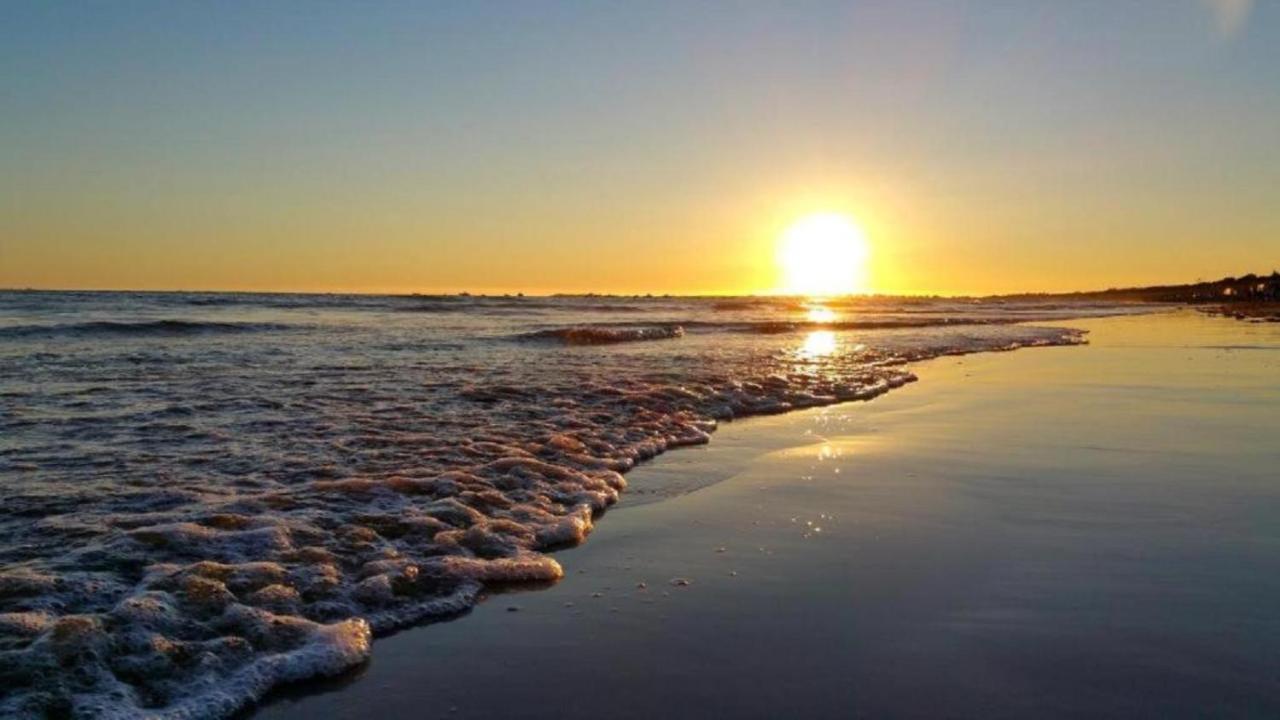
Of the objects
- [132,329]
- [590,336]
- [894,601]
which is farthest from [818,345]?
[894,601]

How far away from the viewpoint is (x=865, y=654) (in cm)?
350

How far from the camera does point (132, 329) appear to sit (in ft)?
75.5

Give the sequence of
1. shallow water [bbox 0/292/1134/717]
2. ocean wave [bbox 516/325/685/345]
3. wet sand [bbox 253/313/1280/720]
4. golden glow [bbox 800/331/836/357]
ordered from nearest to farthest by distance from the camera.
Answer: wet sand [bbox 253/313/1280/720] → shallow water [bbox 0/292/1134/717] → golden glow [bbox 800/331/836/357] → ocean wave [bbox 516/325/685/345]

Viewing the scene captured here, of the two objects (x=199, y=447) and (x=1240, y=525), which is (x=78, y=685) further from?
(x=1240, y=525)

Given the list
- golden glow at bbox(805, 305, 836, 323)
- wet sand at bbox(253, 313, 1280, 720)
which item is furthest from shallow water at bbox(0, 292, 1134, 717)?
golden glow at bbox(805, 305, 836, 323)

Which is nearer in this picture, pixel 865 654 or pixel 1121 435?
pixel 865 654

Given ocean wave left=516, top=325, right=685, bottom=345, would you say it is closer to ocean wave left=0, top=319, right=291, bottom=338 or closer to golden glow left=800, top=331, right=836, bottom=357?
golden glow left=800, top=331, right=836, bottom=357

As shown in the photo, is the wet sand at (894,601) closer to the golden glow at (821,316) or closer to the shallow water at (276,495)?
the shallow water at (276,495)

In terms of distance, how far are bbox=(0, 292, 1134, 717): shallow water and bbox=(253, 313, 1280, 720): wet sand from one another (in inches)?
17.0

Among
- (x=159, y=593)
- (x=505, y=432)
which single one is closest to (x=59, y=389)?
(x=505, y=432)

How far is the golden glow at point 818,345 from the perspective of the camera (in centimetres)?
1914

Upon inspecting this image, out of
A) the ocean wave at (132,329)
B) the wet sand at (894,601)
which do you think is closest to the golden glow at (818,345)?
the wet sand at (894,601)

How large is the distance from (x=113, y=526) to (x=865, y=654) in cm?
428

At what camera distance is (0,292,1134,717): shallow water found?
358cm
